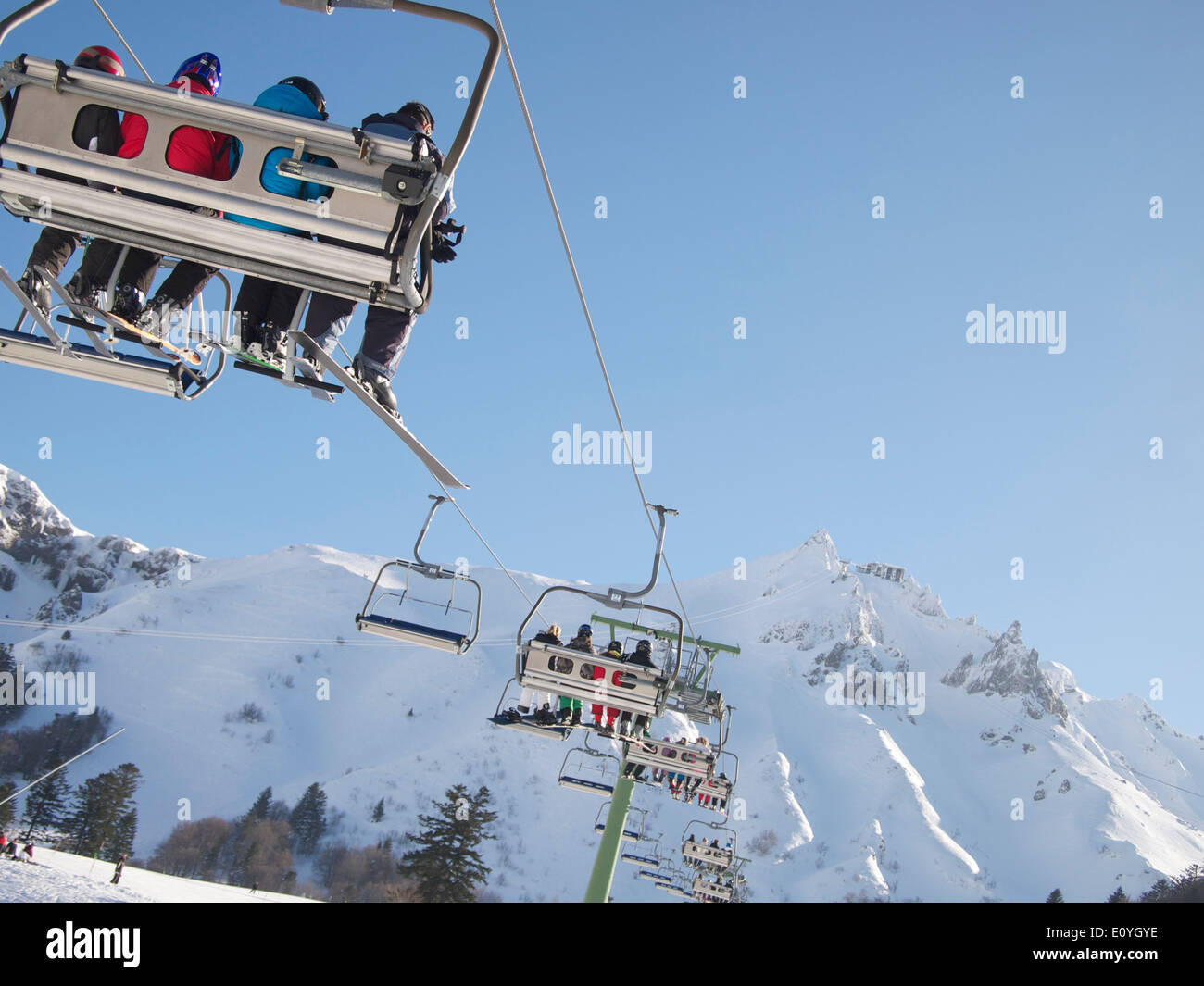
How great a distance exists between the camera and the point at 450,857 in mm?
34125

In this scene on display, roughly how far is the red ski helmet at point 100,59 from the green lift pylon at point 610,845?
1392cm

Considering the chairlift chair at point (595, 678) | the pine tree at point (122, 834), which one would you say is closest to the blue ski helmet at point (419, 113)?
the chairlift chair at point (595, 678)

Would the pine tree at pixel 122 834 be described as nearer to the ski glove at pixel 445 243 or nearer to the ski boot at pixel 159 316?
the ski boot at pixel 159 316

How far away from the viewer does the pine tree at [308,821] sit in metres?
80.5

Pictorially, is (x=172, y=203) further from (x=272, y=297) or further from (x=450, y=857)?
(x=450, y=857)

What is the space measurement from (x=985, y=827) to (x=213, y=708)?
4700 inches

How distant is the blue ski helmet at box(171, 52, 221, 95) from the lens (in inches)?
153

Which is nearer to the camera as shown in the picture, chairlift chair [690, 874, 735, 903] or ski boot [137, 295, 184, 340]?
ski boot [137, 295, 184, 340]

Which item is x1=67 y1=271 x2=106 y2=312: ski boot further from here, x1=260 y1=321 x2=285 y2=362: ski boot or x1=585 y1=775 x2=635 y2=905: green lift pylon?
x1=585 y1=775 x2=635 y2=905: green lift pylon
